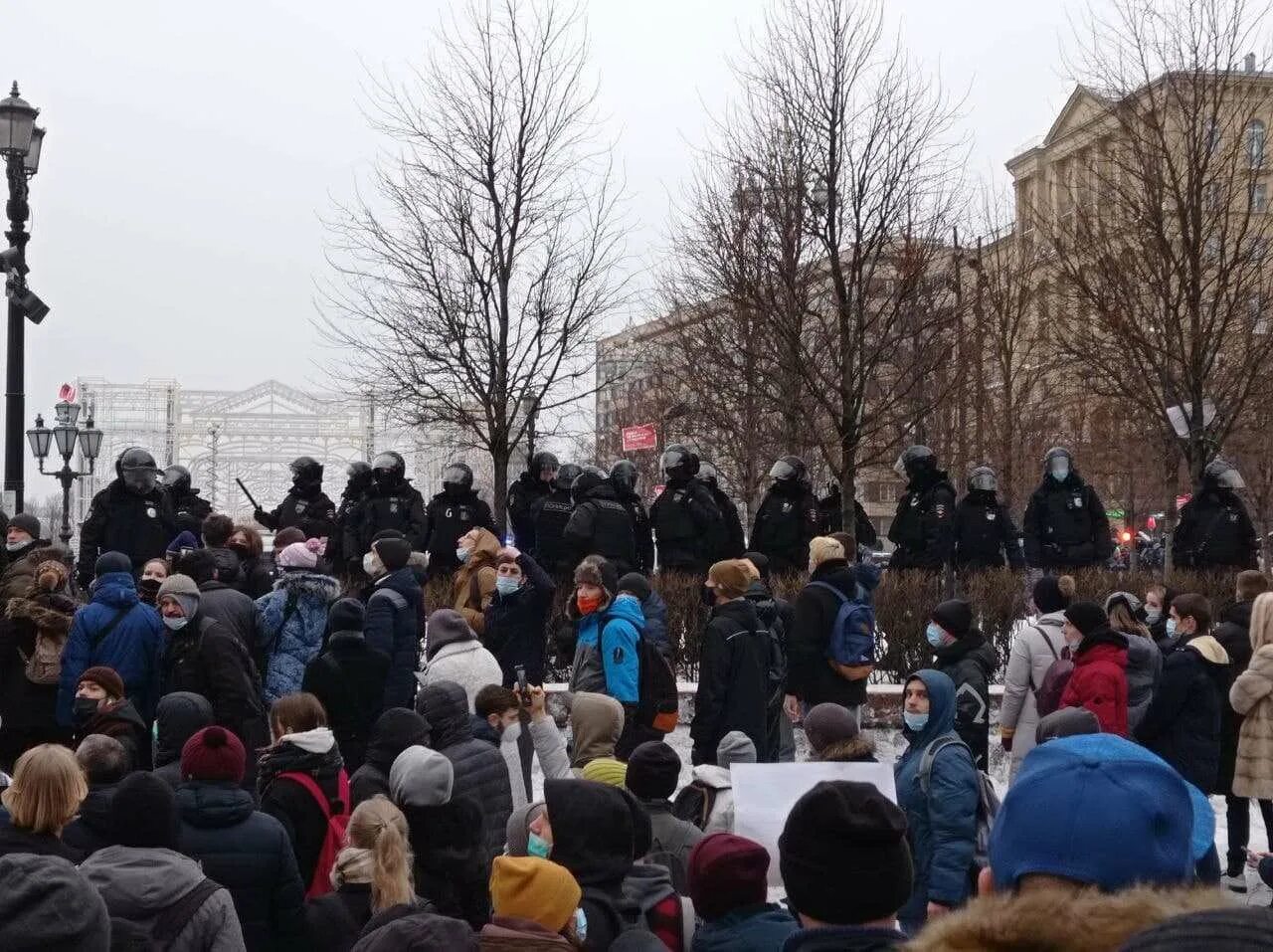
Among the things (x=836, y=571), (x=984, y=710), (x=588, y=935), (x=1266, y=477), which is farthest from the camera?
(x=1266, y=477)

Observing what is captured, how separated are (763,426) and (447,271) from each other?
7.52 m

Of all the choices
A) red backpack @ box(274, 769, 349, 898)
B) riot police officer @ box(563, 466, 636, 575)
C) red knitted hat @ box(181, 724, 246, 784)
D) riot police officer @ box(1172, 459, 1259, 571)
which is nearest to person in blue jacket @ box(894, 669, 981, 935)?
red backpack @ box(274, 769, 349, 898)

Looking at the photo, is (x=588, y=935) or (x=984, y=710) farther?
(x=984, y=710)

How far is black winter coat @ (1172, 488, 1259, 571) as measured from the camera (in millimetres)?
16703

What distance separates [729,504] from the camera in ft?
52.9

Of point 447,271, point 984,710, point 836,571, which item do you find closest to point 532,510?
point 447,271

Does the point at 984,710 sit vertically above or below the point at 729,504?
below

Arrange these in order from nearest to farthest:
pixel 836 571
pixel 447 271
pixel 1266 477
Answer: pixel 836 571 < pixel 447 271 < pixel 1266 477

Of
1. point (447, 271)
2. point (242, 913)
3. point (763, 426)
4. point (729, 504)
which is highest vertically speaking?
point (447, 271)

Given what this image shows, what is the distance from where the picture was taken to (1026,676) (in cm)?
972

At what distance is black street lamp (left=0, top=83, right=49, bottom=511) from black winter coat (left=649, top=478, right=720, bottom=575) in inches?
251

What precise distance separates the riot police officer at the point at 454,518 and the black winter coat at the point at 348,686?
7.19 meters

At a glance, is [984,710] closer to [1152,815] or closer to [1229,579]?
[1152,815]

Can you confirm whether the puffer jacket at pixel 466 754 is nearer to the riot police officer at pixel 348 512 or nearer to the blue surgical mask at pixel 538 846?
the blue surgical mask at pixel 538 846
